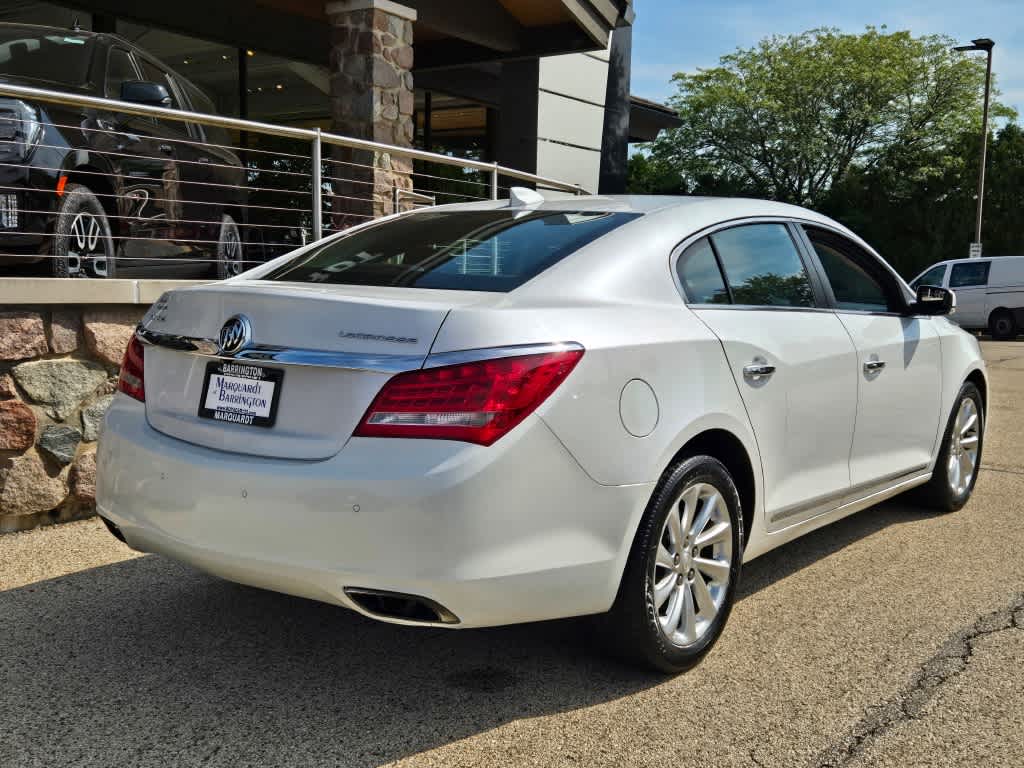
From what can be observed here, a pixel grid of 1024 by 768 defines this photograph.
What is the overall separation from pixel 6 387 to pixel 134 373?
6.18ft

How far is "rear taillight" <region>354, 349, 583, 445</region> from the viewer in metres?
2.83

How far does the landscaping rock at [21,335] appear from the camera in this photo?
197 inches

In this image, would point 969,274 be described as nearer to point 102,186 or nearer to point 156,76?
point 156,76

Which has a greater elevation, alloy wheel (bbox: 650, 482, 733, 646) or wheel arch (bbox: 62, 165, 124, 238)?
wheel arch (bbox: 62, 165, 124, 238)

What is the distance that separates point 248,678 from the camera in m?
3.45

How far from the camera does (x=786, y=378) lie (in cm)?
393

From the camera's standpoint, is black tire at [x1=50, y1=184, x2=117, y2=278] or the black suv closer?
the black suv

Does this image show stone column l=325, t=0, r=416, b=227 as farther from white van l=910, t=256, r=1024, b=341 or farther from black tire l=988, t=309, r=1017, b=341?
black tire l=988, t=309, r=1017, b=341

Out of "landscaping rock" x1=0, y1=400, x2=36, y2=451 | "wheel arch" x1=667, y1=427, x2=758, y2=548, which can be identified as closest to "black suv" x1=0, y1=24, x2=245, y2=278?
"landscaping rock" x1=0, y1=400, x2=36, y2=451

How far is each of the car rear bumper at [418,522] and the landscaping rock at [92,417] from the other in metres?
2.39

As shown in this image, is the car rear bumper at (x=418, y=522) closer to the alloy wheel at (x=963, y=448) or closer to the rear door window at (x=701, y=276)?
the rear door window at (x=701, y=276)

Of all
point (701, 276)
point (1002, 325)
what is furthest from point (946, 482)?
point (1002, 325)

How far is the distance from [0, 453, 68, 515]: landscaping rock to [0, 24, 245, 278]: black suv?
1041 millimetres

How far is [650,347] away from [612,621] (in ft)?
2.79
